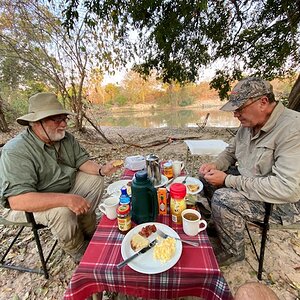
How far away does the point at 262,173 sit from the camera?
1.32 metres

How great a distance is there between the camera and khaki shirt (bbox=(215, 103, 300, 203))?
113cm

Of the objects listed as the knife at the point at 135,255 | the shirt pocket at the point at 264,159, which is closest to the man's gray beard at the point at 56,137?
the knife at the point at 135,255

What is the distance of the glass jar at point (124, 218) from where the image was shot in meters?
0.96

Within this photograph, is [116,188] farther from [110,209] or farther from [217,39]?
[217,39]

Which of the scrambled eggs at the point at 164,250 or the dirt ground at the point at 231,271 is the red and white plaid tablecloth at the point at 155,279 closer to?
the scrambled eggs at the point at 164,250

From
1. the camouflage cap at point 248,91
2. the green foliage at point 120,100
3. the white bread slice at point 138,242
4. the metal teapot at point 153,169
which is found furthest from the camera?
the green foliage at point 120,100

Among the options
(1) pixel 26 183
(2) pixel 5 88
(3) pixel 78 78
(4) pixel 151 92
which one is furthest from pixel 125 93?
(1) pixel 26 183

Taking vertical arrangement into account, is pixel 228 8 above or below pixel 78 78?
A: above

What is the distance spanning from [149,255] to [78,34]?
4.98 m

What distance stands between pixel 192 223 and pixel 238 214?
0.55 m

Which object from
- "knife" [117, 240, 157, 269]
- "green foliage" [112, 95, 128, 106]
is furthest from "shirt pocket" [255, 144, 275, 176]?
"green foliage" [112, 95, 128, 106]

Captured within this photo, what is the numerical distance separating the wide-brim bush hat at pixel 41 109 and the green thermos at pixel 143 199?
0.88 m

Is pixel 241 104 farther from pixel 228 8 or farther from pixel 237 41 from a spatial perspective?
pixel 237 41

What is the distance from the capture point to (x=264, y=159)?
4.19ft
